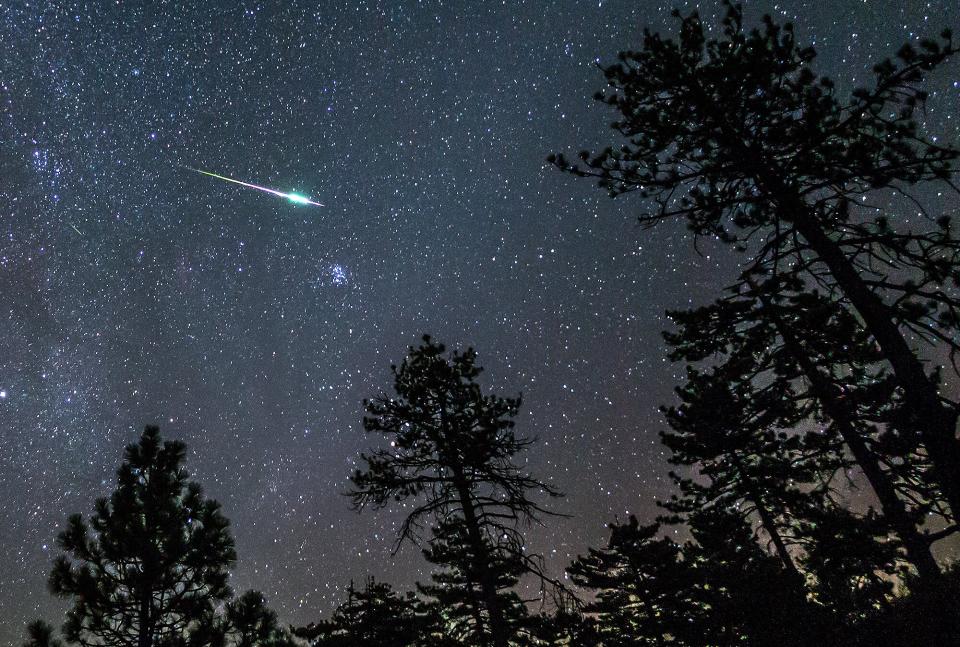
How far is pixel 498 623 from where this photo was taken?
27.0ft

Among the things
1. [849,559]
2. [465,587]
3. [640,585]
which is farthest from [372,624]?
[849,559]

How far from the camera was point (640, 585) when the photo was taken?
20.4 meters

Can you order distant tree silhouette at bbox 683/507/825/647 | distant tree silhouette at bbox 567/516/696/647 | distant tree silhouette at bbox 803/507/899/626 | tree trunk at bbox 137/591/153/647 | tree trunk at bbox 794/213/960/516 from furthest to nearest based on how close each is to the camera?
distant tree silhouette at bbox 567/516/696/647
distant tree silhouette at bbox 683/507/825/647
distant tree silhouette at bbox 803/507/899/626
tree trunk at bbox 137/591/153/647
tree trunk at bbox 794/213/960/516

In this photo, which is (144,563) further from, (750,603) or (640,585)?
(640,585)

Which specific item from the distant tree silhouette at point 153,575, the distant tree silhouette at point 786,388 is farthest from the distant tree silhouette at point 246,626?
the distant tree silhouette at point 786,388

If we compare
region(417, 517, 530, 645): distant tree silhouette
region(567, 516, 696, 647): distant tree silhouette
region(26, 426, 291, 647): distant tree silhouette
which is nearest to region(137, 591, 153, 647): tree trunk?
region(26, 426, 291, 647): distant tree silhouette

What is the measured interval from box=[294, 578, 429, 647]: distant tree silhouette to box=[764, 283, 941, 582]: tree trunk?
16.5 metres

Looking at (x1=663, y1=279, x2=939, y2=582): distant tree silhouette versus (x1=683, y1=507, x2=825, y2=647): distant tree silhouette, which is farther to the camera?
(x1=683, y1=507, x2=825, y2=647): distant tree silhouette

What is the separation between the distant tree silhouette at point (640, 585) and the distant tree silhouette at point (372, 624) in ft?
26.1

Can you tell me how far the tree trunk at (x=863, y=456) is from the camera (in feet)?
21.1

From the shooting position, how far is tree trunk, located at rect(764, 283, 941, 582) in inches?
253

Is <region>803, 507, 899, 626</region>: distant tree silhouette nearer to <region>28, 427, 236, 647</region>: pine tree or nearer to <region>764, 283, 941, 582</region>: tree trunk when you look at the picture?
<region>764, 283, 941, 582</region>: tree trunk

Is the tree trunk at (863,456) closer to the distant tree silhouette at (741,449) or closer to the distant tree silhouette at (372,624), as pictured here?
the distant tree silhouette at (741,449)

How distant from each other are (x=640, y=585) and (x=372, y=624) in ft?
39.9
